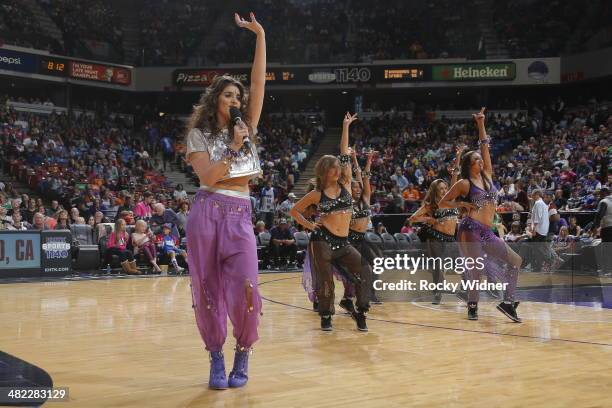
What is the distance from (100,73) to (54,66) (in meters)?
2.25

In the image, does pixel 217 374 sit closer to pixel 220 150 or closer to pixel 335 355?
pixel 220 150

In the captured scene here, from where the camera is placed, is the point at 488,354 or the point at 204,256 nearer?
the point at 204,256

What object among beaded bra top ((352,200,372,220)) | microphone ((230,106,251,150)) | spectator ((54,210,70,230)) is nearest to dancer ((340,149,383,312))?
beaded bra top ((352,200,372,220))

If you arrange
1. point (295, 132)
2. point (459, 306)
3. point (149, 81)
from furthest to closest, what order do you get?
1. point (149, 81)
2. point (295, 132)
3. point (459, 306)

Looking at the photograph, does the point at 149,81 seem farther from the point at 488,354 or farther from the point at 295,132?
the point at 488,354

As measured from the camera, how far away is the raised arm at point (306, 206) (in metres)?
8.69

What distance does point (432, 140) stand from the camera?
3088 centimetres

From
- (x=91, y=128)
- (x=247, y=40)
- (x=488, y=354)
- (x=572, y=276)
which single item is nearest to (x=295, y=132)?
(x=247, y=40)

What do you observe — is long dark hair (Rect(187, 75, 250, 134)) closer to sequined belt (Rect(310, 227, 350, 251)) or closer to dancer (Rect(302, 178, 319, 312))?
sequined belt (Rect(310, 227, 350, 251))

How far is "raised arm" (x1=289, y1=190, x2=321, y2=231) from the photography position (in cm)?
869

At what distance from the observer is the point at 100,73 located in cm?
3294

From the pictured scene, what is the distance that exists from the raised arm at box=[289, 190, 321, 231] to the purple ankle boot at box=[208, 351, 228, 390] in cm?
340

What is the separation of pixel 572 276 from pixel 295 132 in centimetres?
2150

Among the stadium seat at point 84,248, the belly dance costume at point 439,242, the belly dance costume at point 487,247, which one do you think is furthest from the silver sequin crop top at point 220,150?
the stadium seat at point 84,248
